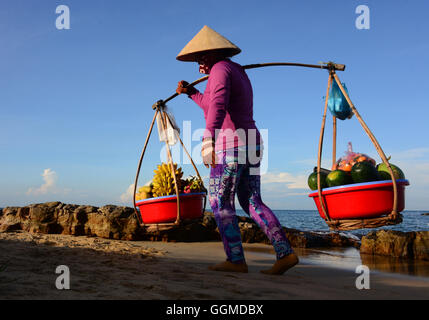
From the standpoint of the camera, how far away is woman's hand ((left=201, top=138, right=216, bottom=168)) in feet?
10.8

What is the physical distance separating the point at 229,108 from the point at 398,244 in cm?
449

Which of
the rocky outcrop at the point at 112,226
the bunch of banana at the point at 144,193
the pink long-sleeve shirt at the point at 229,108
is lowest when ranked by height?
the rocky outcrop at the point at 112,226

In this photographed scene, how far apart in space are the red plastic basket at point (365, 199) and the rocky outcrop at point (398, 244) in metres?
3.44

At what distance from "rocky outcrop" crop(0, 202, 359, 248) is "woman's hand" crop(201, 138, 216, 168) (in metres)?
3.58

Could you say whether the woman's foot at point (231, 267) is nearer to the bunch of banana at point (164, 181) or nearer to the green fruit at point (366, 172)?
the green fruit at point (366, 172)

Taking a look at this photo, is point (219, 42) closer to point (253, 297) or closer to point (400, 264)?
point (253, 297)

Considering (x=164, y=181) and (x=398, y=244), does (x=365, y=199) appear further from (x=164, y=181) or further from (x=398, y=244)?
(x=398, y=244)

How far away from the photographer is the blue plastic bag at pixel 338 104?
3842 mm

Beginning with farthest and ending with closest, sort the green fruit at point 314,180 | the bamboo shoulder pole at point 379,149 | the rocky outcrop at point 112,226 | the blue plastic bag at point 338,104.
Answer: the rocky outcrop at point 112,226
the blue plastic bag at point 338,104
the green fruit at point 314,180
the bamboo shoulder pole at point 379,149

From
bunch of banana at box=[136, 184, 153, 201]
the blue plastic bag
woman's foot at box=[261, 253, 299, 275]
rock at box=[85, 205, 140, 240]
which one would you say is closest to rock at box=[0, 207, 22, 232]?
rock at box=[85, 205, 140, 240]

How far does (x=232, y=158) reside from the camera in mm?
3332

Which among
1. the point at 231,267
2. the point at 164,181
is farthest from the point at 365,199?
the point at 164,181

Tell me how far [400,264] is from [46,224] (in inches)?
265

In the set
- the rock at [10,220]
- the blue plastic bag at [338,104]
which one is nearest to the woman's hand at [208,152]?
the blue plastic bag at [338,104]
